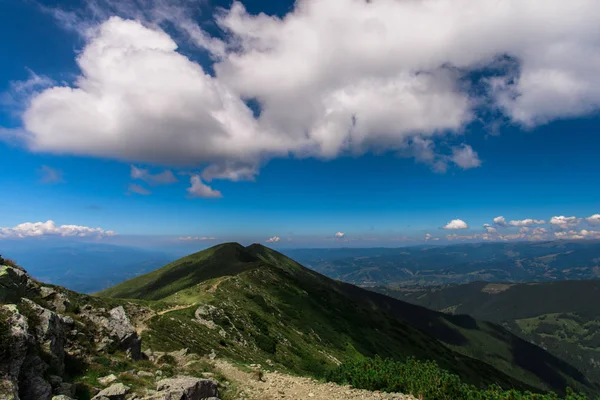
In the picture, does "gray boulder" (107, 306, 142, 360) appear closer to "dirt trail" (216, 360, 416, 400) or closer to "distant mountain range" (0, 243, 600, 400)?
"distant mountain range" (0, 243, 600, 400)

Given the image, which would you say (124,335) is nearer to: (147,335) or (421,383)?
(147,335)

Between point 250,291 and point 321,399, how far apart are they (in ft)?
310

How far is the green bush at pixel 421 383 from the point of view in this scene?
851 inches

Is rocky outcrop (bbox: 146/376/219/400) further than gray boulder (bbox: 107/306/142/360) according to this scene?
No

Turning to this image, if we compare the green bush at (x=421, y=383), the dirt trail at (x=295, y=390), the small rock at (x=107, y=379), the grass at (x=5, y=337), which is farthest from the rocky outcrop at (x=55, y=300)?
the green bush at (x=421, y=383)

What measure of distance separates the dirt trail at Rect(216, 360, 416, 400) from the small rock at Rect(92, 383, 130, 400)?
8078 mm

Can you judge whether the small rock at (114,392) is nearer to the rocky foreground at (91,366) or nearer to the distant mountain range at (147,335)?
the rocky foreground at (91,366)

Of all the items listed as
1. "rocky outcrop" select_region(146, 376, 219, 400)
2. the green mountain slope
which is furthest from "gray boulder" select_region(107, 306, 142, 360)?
the green mountain slope

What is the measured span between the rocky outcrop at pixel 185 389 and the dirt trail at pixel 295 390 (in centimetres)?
326

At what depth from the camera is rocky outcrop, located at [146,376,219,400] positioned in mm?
17353

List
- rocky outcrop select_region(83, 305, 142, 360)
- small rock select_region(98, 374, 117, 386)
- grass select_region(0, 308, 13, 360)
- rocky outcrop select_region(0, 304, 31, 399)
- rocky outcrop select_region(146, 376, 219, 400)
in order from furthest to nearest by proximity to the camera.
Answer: rocky outcrop select_region(83, 305, 142, 360), small rock select_region(98, 374, 117, 386), rocky outcrop select_region(146, 376, 219, 400), grass select_region(0, 308, 13, 360), rocky outcrop select_region(0, 304, 31, 399)

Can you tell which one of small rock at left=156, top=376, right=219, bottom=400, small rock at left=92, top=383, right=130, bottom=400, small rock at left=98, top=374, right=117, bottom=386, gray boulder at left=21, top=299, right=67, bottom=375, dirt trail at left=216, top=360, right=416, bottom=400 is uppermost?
gray boulder at left=21, top=299, right=67, bottom=375

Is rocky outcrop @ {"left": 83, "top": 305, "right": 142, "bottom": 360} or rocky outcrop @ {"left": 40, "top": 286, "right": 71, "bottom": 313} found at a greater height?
rocky outcrop @ {"left": 40, "top": 286, "right": 71, "bottom": 313}

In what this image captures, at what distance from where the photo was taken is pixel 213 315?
65938mm
